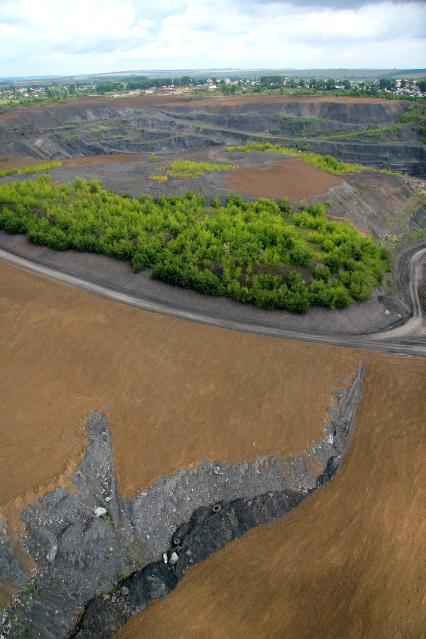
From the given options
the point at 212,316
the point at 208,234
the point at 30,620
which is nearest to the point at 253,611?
the point at 30,620

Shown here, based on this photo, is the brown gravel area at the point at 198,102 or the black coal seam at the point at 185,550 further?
the brown gravel area at the point at 198,102

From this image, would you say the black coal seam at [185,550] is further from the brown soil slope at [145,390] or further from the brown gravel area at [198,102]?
the brown gravel area at [198,102]

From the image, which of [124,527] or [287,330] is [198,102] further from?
[124,527]

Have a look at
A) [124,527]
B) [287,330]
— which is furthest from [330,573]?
[287,330]

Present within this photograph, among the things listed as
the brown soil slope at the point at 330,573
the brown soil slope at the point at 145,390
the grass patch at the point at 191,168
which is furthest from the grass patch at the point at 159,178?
the brown soil slope at the point at 330,573

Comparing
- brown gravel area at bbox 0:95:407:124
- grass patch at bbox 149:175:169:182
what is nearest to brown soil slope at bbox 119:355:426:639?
grass patch at bbox 149:175:169:182

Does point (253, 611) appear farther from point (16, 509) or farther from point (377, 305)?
point (377, 305)
